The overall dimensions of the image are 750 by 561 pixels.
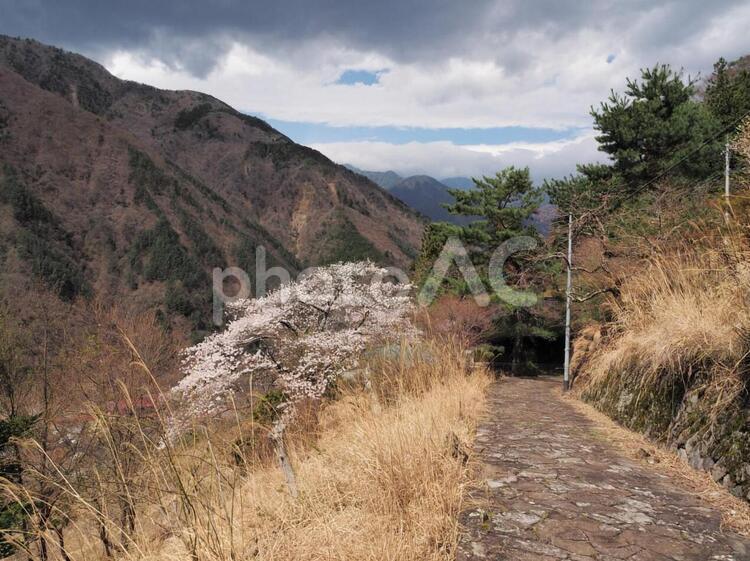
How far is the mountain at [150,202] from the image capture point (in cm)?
8112

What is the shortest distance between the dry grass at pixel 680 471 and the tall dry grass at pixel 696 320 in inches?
21.3

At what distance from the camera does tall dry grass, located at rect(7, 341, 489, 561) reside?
173 centimetres

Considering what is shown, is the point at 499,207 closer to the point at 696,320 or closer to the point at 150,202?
the point at 696,320

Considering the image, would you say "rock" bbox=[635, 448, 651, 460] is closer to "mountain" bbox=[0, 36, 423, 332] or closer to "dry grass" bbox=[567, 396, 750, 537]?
"dry grass" bbox=[567, 396, 750, 537]

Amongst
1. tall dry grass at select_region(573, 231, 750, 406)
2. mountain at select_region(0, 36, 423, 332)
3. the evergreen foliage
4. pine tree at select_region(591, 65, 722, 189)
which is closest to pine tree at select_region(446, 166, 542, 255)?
pine tree at select_region(591, 65, 722, 189)

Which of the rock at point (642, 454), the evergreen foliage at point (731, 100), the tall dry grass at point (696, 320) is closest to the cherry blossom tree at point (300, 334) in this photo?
the tall dry grass at point (696, 320)

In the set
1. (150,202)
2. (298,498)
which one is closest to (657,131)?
(298,498)

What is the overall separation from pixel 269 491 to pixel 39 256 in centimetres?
8359

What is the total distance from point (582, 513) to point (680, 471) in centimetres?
128

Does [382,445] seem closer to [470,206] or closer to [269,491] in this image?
[269,491]

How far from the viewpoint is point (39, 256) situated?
70562mm

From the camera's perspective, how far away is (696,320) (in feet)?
12.1

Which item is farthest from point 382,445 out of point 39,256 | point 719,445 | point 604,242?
point 39,256

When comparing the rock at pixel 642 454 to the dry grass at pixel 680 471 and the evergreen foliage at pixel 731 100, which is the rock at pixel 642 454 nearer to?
the dry grass at pixel 680 471
